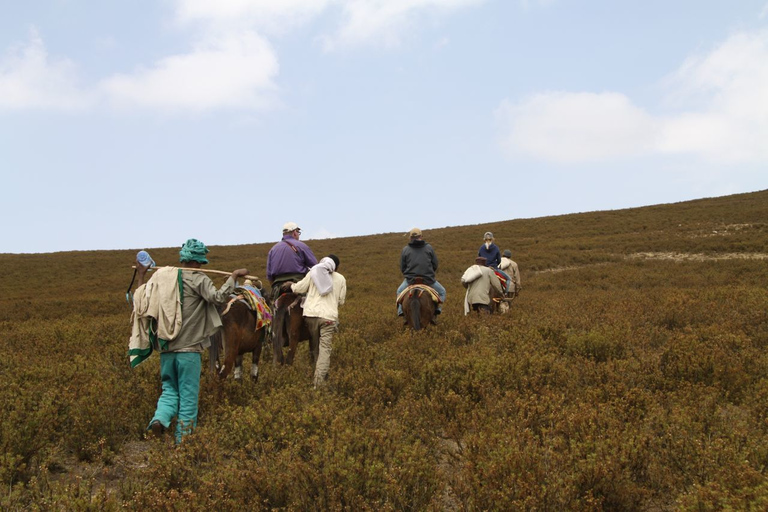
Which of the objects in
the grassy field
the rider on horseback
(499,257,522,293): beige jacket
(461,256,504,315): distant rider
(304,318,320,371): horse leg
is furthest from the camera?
(499,257,522,293): beige jacket

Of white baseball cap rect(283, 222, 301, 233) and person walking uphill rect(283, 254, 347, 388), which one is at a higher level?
white baseball cap rect(283, 222, 301, 233)

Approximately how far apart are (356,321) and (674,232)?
2788 cm

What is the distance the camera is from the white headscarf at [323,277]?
21.4 ft

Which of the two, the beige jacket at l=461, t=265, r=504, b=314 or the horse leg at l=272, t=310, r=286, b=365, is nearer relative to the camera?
the horse leg at l=272, t=310, r=286, b=365

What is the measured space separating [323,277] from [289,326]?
1015mm

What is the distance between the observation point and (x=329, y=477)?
3.32m

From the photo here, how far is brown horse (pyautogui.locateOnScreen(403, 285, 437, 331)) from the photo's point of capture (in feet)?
28.7

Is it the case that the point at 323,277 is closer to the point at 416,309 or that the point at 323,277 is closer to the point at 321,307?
the point at 321,307

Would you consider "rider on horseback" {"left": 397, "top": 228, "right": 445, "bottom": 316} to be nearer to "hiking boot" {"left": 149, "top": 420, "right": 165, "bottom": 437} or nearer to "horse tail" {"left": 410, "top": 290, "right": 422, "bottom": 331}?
"horse tail" {"left": 410, "top": 290, "right": 422, "bottom": 331}

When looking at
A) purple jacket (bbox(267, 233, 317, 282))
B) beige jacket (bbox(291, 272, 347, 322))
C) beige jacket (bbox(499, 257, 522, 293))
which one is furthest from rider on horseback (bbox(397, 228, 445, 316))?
beige jacket (bbox(499, 257, 522, 293))

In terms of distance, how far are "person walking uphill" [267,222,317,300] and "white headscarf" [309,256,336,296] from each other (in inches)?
25.8

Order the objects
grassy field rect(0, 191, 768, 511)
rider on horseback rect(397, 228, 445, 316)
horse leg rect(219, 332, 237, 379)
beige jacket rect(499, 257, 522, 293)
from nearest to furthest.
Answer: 1. grassy field rect(0, 191, 768, 511)
2. horse leg rect(219, 332, 237, 379)
3. rider on horseback rect(397, 228, 445, 316)
4. beige jacket rect(499, 257, 522, 293)

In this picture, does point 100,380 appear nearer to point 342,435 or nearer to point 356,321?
point 342,435

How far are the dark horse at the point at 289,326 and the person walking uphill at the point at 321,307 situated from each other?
306 millimetres
